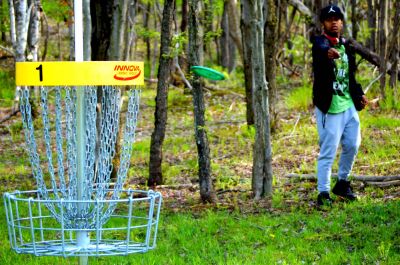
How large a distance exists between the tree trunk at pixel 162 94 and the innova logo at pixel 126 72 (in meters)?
6.02

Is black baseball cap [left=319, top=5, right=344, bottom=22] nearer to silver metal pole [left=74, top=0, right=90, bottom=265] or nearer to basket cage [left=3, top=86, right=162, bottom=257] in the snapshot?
basket cage [left=3, top=86, right=162, bottom=257]

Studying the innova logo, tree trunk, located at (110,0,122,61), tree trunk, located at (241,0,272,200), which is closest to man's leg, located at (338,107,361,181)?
tree trunk, located at (241,0,272,200)

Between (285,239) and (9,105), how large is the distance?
15.7 m

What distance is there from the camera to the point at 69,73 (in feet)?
13.2

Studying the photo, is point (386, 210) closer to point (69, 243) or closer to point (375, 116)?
point (69, 243)

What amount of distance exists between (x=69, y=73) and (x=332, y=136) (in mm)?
5048

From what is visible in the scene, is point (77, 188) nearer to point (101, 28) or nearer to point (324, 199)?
point (324, 199)

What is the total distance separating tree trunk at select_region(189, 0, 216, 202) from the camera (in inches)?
367

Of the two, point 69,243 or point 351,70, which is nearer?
point 69,243

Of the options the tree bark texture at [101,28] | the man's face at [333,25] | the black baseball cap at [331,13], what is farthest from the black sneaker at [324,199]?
the tree bark texture at [101,28]

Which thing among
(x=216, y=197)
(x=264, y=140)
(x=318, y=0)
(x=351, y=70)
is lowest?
(x=216, y=197)

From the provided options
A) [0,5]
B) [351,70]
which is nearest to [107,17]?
[351,70]

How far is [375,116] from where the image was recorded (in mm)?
14844

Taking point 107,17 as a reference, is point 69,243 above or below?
below
